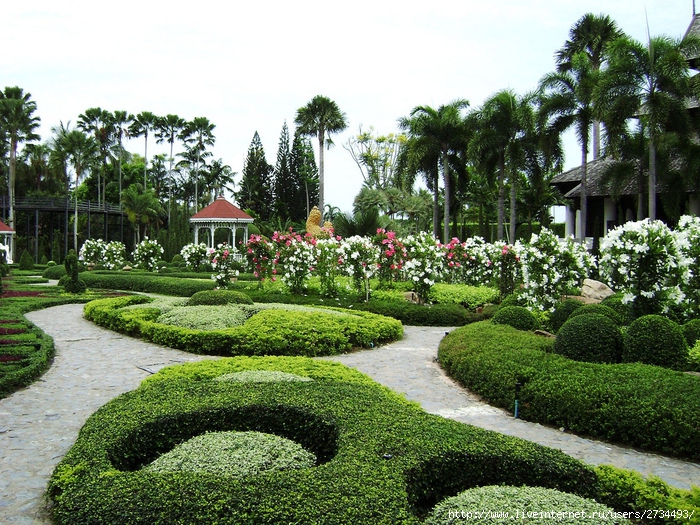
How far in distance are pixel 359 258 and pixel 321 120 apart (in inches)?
1081

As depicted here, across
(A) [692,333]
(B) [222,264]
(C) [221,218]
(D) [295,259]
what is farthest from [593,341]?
(C) [221,218]

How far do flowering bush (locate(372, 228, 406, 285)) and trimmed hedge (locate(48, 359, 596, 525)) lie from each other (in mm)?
9902

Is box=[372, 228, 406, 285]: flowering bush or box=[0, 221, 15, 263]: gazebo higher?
box=[0, 221, 15, 263]: gazebo

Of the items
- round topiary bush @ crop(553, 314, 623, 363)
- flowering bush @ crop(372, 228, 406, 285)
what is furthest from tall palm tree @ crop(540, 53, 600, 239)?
round topiary bush @ crop(553, 314, 623, 363)

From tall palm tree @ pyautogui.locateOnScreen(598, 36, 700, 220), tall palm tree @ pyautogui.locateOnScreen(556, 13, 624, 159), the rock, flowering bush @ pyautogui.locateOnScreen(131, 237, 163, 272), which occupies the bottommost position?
the rock

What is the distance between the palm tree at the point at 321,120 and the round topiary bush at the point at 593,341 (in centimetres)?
3240

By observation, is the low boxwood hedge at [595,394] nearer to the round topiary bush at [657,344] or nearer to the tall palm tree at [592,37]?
the round topiary bush at [657,344]

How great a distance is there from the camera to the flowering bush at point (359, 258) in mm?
14406

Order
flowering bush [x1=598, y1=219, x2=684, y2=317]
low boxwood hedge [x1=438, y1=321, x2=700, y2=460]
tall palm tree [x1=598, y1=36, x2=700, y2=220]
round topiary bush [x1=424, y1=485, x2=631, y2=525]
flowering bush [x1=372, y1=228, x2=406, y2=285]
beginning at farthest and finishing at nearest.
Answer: tall palm tree [x1=598, y1=36, x2=700, y2=220] < flowering bush [x1=372, y1=228, x2=406, y2=285] < flowering bush [x1=598, y1=219, x2=684, y2=317] < low boxwood hedge [x1=438, y1=321, x2=700, y2=460] < round topiary bush [x1=424, y1=485, x2=631, y2=525]

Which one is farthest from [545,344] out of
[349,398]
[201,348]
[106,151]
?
[106,151]

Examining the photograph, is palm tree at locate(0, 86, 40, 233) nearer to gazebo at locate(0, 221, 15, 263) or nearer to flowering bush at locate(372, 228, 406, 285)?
gazebo at locate(0, 221, 15, 263)

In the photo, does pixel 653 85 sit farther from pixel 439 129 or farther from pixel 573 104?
pixel 439 129

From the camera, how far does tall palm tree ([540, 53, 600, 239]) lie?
25391 millimetres

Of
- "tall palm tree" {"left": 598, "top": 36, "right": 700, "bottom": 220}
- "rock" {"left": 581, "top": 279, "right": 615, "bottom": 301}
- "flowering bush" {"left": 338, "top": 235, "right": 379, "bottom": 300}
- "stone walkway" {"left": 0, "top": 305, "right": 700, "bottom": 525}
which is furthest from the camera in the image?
"tall palm tree" {"left": 598, "top": 36, "right": 700, "bottom": 220}
